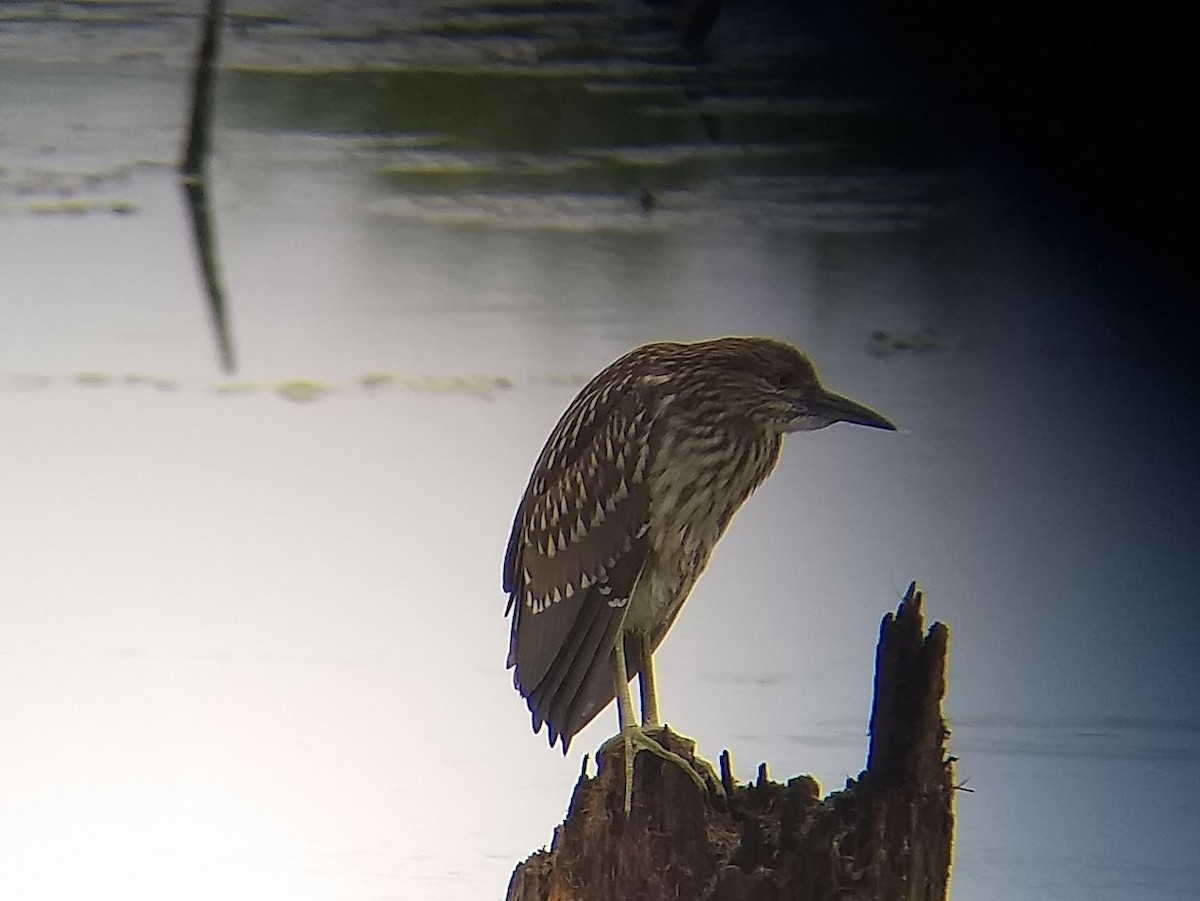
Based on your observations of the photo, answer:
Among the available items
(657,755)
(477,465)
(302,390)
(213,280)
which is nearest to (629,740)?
(657,755)

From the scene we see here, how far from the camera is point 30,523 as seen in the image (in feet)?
8.16

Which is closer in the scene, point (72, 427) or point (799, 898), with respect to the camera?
point (799, 898)

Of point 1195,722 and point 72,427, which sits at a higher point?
point 72,427

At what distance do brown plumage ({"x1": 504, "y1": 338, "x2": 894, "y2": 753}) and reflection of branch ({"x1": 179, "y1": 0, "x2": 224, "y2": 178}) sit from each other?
98cm

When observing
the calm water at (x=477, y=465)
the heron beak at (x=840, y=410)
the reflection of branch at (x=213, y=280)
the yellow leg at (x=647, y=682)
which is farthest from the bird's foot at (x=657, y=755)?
the reflection of branch at (x=213, y=280)

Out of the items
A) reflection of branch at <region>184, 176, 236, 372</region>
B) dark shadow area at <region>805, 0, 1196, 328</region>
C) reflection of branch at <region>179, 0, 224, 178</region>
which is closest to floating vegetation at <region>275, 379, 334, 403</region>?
reflection of branch at <region>184, 176, 236, 372</region>

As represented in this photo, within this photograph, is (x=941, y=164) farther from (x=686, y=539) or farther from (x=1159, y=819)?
(x=1159, y=819)

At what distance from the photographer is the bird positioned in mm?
2049

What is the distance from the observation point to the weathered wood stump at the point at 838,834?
5.89ft

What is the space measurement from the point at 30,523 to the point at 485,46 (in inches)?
49.2

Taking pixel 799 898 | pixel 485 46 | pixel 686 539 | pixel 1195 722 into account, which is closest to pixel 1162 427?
pixel 1195 722

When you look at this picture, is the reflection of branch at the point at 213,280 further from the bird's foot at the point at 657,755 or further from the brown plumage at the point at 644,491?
the bird's foot at the point at 657,755

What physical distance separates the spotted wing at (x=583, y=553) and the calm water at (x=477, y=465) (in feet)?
1.01

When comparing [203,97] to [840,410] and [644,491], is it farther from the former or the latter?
[840,410]
